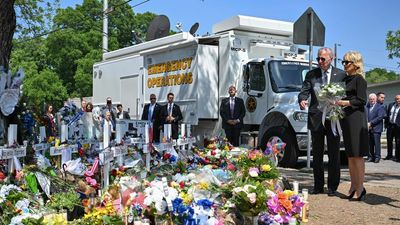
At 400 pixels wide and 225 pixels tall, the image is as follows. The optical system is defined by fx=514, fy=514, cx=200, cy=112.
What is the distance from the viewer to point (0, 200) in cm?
384

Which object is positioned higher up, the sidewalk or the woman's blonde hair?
the woman's blonde hair

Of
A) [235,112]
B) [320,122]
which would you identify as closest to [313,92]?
[320,122]

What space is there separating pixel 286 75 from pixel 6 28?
675 cm

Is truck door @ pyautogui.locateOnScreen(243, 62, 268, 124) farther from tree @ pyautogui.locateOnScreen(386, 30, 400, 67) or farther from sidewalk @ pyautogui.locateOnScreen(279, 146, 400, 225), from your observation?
tree @ pyautogui.locateOnScreen(386, 30, 400, 67)

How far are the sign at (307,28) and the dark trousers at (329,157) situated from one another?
3326mm

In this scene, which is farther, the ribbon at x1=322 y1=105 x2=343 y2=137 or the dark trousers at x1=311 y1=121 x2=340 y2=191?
the dark trousers at x1=311 y1=121 x2=340 y2=191

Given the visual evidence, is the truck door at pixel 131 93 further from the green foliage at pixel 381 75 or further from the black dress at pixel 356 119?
the green foliage at pixel 381 75

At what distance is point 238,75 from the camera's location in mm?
11945

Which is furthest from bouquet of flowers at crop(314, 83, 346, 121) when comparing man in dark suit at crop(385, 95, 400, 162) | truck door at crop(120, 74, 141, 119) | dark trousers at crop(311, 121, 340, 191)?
truck door at crop(120, 74, 141, 119)

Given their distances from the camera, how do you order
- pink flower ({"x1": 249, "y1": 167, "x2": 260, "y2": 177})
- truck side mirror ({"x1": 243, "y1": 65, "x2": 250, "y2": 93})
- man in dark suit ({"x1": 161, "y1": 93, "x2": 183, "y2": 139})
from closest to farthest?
pink flower ({"x1": 249, "y1": 167, "x2": 260, "y2": 177}), truck side mirror ({"x1": 243, "y1": 65, "x2": 250, "y2": 93}), man in dark suit ({"x1": 161, "y1": 93, "x2": 183, "y2": 139})

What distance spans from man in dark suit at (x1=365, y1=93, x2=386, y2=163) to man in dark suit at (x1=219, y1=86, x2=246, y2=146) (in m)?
3.75

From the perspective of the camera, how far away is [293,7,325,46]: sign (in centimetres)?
972

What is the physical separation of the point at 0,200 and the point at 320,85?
4.33m

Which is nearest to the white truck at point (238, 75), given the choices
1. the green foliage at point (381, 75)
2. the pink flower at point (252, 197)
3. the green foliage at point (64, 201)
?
the pink flower at point (252, 197)
